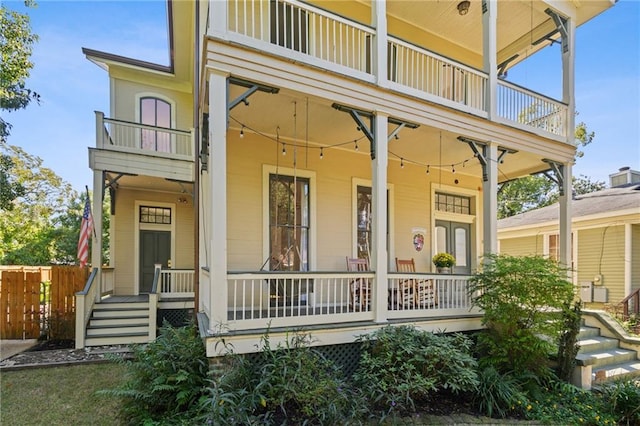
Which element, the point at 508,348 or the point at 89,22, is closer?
the point at 508,348

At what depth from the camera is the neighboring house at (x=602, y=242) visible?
9750 mm

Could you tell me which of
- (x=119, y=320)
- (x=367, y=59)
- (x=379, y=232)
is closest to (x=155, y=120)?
(x=119, y=320)

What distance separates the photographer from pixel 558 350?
5.40 metres

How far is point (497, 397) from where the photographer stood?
4.30m

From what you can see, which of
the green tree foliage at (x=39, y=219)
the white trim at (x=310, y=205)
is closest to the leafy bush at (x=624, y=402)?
the white trim at (x=310, y=205)

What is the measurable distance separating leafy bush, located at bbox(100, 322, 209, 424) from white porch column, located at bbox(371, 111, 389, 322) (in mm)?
2548

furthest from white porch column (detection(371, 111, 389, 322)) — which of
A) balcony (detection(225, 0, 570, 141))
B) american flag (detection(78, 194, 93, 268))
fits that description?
american flag (detection(78, 194, 93, 268))

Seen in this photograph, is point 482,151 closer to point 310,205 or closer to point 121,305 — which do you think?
point 310,205

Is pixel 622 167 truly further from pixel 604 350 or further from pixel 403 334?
pixel 403 334

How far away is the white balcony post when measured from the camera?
23.9 feet

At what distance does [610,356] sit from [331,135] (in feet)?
21.6

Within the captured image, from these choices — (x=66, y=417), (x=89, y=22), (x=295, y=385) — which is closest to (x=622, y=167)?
(x=295, y=385)

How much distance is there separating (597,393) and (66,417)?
752 centimetres

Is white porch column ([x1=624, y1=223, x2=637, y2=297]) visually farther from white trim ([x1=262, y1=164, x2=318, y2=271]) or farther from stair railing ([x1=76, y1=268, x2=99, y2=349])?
stair railing ([x1=76, y1=268, x2=99, y2=349])
